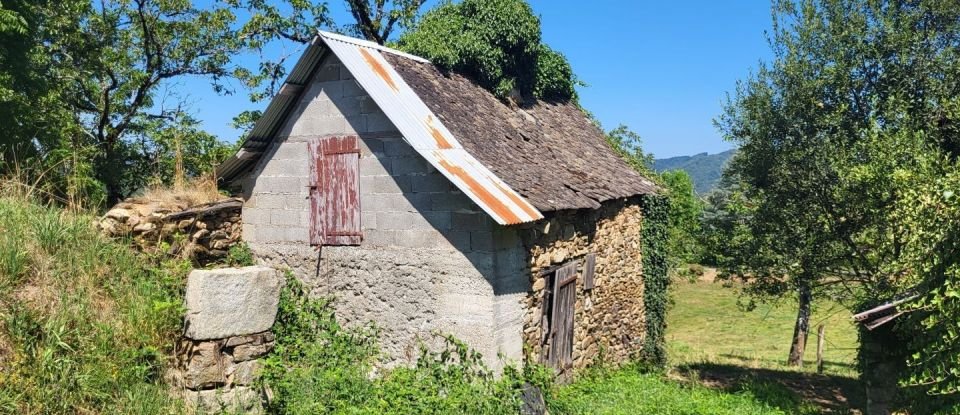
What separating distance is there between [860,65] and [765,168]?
7.99 ft

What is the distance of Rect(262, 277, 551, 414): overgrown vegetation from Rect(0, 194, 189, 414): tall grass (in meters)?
1.32

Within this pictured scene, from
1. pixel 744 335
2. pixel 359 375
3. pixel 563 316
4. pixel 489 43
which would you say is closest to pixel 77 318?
pixel 359 375

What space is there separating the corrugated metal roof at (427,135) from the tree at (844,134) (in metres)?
6.00

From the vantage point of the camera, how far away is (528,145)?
423 inches

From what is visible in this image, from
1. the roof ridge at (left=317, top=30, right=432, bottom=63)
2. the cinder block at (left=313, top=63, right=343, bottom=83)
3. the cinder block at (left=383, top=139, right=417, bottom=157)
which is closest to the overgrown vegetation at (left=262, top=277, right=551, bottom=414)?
the cinder block at (left=383, top=139, right=417, bottom=157)

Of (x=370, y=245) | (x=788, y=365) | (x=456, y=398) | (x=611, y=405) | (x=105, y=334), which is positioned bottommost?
(x=788, y=365)

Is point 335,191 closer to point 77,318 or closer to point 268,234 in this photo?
point 268,234

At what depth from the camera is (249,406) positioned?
7.52 meters

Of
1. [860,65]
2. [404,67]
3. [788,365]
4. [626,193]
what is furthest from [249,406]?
[788,365]

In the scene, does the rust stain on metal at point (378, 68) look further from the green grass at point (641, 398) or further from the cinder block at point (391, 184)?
the green grass at point (641, 398)

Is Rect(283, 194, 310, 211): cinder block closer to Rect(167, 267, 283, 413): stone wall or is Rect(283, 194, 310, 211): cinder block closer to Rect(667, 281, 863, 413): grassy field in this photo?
Rect(167, 267, 283, 413): stone wall

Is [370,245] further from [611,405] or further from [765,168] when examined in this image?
[765,168]

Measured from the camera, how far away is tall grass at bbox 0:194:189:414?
245 inches

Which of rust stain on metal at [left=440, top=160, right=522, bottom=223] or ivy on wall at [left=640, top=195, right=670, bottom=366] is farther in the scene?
ivy on wall at [left=640, top=195, right=670, bottom=366]
